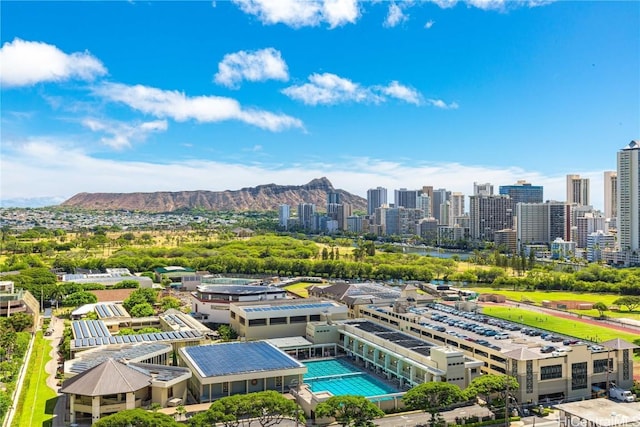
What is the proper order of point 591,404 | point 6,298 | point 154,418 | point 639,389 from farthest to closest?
point 6,298 < point 639,389 < point 591,404 < point 154,418

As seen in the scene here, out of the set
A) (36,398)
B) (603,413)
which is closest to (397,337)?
(603,413)

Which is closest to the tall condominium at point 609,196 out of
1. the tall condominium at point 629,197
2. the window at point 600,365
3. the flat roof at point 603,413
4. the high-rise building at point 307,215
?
the tall condominium at point 629,197

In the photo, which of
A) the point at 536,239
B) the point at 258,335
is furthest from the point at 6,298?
the point at 536,239

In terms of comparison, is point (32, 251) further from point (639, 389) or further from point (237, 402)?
point (639, 389)

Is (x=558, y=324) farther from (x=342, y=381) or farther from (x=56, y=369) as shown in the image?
(x=56, y=369)

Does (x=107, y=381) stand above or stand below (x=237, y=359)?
above
